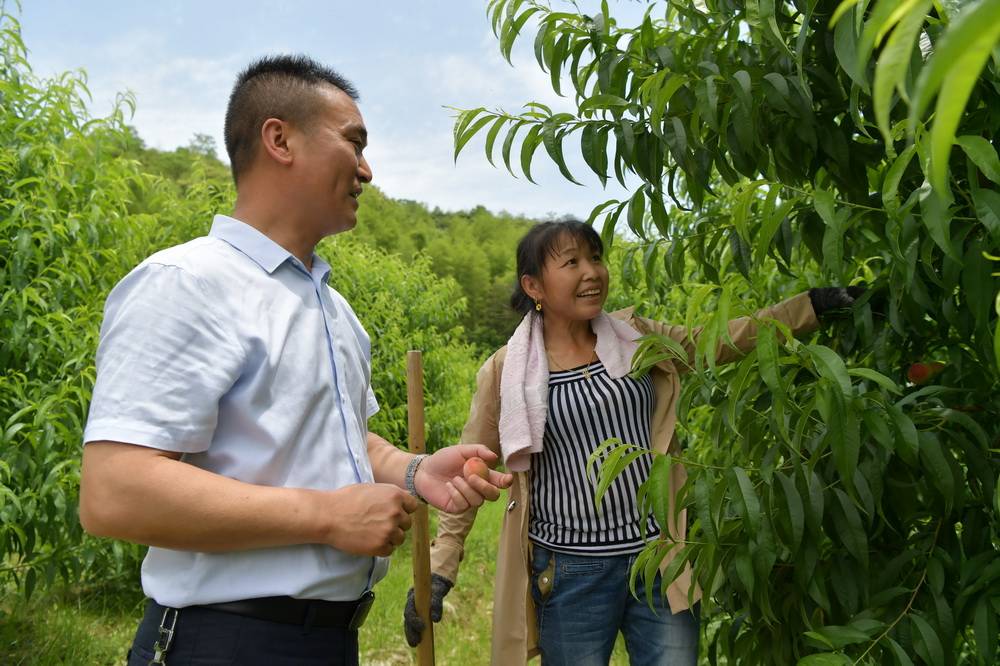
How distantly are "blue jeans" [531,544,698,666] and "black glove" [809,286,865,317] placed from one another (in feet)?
2.84

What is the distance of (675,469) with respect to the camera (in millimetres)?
2635

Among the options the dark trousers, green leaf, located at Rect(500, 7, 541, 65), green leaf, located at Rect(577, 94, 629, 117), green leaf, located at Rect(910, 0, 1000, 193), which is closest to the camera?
green leaf, located at Rect(910, 0, 1000, 193)

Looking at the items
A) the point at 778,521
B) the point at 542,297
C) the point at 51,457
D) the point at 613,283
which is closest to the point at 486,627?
the point at 51,457

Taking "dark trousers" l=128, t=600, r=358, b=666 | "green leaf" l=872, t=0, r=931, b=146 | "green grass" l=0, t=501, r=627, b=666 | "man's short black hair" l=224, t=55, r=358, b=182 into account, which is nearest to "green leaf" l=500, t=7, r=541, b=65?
"man's short black hair" l=224, t=55, r=358, b=182

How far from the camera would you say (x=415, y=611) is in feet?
8.00

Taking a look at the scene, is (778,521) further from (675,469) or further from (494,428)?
(494,428)

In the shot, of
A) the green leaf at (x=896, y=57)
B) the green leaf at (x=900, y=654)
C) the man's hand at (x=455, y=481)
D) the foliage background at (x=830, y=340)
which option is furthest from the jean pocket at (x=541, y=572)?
the green leaf at (x=896, y=57)

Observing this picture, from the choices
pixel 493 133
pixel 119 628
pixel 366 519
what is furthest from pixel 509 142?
pixel 119 628

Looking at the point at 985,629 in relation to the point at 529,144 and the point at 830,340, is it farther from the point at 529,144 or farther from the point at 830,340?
the point at 529,144

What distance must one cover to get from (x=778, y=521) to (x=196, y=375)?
1043mm

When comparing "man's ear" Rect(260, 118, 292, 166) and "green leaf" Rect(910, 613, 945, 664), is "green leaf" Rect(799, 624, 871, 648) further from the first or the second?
"man's ear" Rect(260, 118, 292, 166)

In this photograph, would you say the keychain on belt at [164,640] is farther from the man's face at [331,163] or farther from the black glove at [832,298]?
the black glove at [832,298]

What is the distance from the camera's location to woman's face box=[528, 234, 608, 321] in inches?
108

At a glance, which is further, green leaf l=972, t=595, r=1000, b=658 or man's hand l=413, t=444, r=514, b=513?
man's hand l=413, t=444, r=514, b=513
